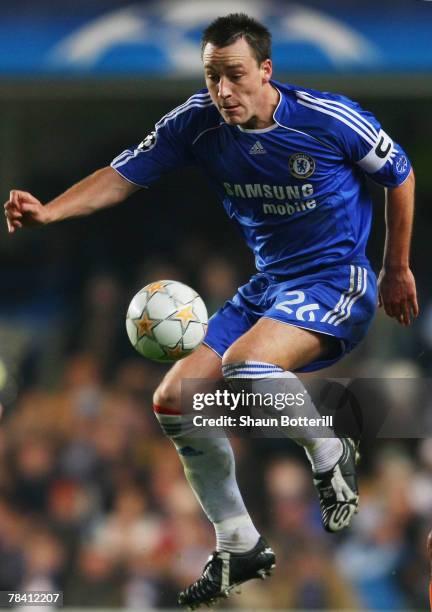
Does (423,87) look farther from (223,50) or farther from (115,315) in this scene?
(223,50)

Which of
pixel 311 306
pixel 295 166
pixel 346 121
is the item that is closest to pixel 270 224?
pixel 295 166

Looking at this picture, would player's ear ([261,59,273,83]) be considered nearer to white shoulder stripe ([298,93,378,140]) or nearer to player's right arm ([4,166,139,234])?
white shoulder stripe ([298,93,378,140])

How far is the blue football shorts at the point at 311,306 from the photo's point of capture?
4.51m

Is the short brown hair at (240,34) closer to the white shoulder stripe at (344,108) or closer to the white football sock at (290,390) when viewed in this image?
the white shoulder stripe at (344,108)

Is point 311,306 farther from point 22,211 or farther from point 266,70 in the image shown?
point 22,211

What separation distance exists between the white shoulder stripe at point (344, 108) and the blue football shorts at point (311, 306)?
570mm

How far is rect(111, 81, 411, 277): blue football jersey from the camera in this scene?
454 centimetres

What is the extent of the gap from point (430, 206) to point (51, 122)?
348 cm

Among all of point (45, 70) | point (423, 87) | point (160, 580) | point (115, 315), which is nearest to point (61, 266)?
point (115, 315)

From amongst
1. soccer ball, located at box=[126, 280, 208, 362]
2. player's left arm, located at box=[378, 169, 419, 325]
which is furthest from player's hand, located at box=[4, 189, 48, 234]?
player's left arm, located at box=[378, 169, 419, 325]

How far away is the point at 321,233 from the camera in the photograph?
4.65 meters

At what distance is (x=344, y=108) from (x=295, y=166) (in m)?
0.30

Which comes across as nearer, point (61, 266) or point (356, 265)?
point (356, 265)

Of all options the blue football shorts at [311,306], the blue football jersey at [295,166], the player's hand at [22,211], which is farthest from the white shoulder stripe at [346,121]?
the player's hand at [22,211]
